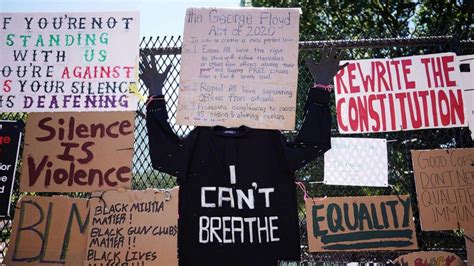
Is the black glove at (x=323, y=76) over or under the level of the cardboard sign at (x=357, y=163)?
over

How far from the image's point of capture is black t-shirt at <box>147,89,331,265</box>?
2.67 metres

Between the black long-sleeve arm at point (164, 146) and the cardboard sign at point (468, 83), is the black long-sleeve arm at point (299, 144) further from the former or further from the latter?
the cardboard sign at point (468, 83)

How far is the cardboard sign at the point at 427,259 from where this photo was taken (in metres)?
2.79

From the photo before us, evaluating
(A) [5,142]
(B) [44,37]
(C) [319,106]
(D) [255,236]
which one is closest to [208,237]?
(D) [255,236]

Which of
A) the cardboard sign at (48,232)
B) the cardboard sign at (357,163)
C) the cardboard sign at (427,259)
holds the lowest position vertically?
the cardboard sign at (427,259)

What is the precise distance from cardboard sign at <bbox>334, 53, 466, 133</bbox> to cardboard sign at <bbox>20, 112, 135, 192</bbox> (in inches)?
71.0

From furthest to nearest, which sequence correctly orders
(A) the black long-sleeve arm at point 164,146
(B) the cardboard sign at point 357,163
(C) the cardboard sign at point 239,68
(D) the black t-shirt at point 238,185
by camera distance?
(B) the cardboard sign at point 357,163 < (C) the cardboard sign at point 239,68 < (A) the black long-sleeve arm at point 164,146 < (D) the black t-shirt at point 238,185

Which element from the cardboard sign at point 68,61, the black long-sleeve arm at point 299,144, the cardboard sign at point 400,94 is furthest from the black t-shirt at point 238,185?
the cardboard sign at point 68,61

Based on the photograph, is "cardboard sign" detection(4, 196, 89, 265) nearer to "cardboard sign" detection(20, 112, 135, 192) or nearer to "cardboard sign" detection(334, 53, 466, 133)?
"cardboard sign" detection(20, 112, 135, 192)

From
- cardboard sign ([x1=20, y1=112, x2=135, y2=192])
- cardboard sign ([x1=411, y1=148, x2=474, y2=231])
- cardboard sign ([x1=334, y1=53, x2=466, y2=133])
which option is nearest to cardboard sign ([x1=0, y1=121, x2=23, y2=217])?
cardboard sign ([x1=20, y1=112, x2=135, y2=192])

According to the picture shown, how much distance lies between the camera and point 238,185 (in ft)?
9.02

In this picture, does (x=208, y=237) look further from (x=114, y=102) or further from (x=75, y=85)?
(x=75, y=85)

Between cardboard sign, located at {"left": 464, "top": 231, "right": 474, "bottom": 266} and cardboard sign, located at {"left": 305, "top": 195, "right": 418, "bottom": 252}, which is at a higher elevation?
cardboard sign, located at {"left": 305, "top": 195, "right": 418, "bottom": 252}

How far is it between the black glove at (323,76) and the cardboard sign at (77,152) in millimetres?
1479
